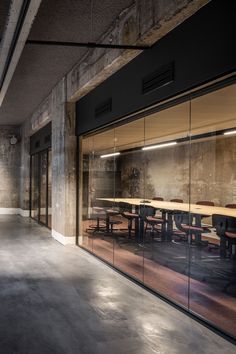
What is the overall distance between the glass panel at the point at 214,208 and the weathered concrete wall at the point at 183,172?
0.02 meters

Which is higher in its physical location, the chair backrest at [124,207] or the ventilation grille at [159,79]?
the ventilation grille at [159,79]

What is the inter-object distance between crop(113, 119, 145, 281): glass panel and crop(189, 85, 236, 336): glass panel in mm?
998

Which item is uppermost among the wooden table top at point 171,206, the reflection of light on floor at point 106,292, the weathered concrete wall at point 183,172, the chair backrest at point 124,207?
the weathered concrete wall at point 183,172

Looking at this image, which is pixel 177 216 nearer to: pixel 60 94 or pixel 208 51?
pixel 208 51

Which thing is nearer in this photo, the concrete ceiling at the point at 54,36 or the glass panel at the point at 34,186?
the concrete ceiling at the point at 54,36

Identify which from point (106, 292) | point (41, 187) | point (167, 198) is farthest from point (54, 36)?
point (41, 187)

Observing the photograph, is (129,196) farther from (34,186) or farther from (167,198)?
(34,186)

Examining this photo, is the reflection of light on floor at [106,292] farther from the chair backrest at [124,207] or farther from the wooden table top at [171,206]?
the chair backrest at [124,207]

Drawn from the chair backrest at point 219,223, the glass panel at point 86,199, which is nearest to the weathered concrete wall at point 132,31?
the glass panel at point 86,199

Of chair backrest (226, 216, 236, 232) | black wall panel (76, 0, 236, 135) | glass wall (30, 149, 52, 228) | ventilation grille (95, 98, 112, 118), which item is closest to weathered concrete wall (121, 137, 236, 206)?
ventilation grille (95, 98, 112, 118)

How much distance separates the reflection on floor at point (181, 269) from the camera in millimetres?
4035

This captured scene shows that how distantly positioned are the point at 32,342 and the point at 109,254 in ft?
12.2

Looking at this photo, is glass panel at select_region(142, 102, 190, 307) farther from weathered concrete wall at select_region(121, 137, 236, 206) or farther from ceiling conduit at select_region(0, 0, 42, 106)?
ceiling conduit at select_region(0, 0, 42, 106)

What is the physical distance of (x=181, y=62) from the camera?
3.86 meters
